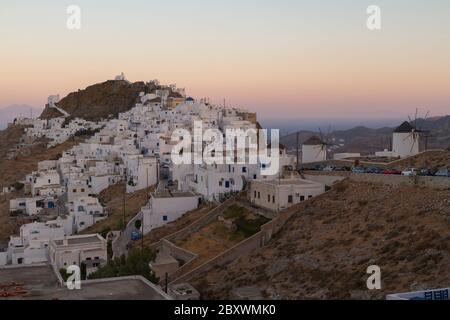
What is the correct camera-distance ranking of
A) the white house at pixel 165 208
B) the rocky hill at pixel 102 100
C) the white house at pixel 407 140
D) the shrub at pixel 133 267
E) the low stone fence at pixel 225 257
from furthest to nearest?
1. the rocky hill at pixel 102 100
2. the white house at pixel 407 140
3. the white house at pixel 165 208
4. the low stone fence at pixel 225 257
5. the shrub at pixel 133 267

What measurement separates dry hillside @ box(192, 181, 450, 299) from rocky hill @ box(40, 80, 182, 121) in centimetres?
6447

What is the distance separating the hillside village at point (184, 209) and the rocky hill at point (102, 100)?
35.6 m

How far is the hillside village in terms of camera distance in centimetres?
2461

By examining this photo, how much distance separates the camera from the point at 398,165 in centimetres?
3141

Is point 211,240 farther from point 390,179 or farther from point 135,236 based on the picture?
point 390,179

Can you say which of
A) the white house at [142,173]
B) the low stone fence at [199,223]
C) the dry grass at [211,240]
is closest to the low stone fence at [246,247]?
the dry grass at [211,240]

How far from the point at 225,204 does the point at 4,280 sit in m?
14.5

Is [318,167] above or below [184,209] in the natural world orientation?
above

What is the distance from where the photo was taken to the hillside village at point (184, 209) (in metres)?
24.6

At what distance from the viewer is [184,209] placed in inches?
1375

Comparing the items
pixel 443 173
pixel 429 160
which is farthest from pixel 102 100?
pixel 443 173

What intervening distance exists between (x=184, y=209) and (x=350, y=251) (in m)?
15.4

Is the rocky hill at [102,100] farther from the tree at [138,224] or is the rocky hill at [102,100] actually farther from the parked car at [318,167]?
the tree at [138,224]
